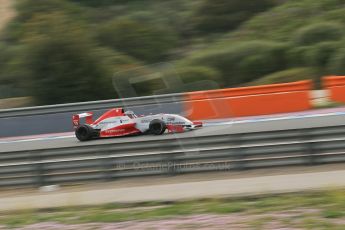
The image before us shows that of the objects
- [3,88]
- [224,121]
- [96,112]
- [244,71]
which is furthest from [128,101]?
[3,88]

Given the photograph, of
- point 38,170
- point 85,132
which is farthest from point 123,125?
point 38,170

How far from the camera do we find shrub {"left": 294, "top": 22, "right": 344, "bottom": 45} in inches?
1216

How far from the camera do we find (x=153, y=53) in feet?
124

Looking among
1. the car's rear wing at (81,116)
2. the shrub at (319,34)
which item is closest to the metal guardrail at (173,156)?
the car's rear wing at (81,116)

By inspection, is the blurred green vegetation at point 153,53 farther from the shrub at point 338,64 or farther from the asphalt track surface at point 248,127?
the asphalt track surface at point 248,127

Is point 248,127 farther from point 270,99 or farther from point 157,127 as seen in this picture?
point 270,99

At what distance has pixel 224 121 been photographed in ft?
35.9

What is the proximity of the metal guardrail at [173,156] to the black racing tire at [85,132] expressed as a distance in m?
5.03

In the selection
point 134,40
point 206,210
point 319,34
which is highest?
point 134,40

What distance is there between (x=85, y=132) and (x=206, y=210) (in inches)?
343

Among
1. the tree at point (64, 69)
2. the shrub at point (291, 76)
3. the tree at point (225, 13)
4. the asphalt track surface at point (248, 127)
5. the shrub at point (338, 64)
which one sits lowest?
the asphalt track surface at point (248, 127)

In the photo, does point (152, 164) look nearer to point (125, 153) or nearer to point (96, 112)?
point (125, 153)

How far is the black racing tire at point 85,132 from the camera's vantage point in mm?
15328

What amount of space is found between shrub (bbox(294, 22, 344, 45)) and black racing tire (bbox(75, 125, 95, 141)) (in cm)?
1871
